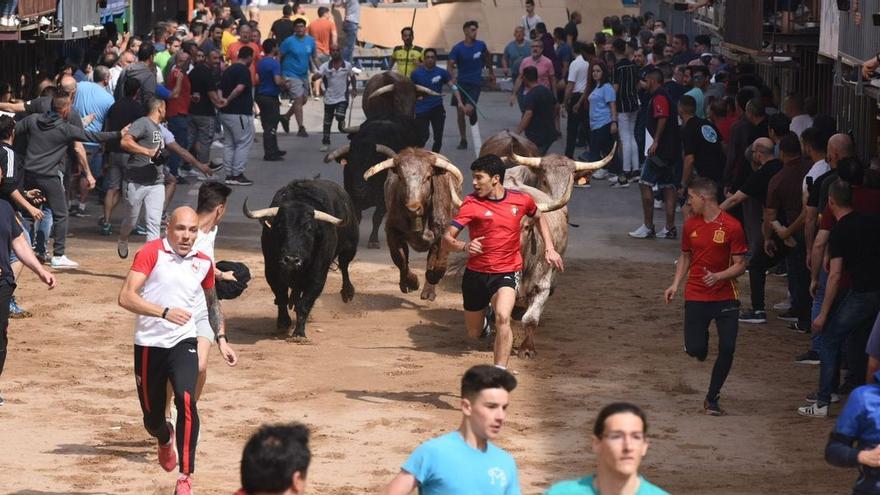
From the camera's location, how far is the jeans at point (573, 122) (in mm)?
24188

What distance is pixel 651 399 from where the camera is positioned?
12.5m

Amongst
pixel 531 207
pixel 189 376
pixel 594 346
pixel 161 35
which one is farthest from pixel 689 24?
pixel 189 376

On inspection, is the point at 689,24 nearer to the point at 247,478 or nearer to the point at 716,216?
the point at 716,216

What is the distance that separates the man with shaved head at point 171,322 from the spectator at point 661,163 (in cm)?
1043

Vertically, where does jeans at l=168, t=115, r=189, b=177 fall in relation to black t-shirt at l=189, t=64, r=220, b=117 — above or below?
below

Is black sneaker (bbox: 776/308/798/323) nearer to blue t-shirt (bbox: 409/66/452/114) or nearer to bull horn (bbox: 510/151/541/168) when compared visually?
bull horn (bbox: 510/151/541/168)

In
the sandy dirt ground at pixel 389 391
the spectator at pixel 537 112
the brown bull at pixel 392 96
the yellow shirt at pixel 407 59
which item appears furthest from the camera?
the yellow shirt at pixel 407 59

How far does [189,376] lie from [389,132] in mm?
10827

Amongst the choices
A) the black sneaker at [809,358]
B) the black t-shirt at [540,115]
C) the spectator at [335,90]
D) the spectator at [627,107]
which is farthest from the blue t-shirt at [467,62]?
the black sneaker at [809,358]

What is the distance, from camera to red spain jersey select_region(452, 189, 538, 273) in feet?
39.0

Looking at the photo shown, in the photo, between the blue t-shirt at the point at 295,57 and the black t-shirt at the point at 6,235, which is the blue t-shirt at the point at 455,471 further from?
the blue t-shirt at the point at 295,57

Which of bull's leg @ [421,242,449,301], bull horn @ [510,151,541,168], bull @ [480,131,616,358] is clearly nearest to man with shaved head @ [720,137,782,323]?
bull @ [480,131,616,358]

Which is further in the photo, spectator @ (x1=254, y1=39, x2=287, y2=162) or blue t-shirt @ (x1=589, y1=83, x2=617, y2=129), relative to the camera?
spectator @ (x1=254, y1=39, x2=287, y2=162)

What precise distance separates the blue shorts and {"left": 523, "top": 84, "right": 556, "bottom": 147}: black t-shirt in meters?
3.14
